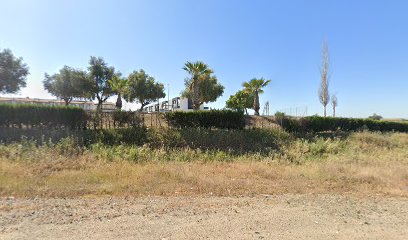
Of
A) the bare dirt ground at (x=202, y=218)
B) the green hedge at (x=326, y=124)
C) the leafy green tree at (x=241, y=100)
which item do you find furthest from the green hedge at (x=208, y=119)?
the leafy green tree at (x=241, y=100)

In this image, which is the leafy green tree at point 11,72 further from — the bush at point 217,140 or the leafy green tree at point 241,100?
the leafy green tree at point 241,100

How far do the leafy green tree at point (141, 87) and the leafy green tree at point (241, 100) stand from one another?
13731 millimetres

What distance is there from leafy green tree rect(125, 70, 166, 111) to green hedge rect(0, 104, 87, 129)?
22.1 meters

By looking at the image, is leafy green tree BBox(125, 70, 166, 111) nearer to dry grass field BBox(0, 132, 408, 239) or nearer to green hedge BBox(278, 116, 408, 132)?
green hedge BBox(278, 116, 408, 132)

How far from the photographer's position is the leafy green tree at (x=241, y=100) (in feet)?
148

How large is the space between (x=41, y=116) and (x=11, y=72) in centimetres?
1535

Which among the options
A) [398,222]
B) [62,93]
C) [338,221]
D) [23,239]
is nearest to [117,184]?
[23,239]

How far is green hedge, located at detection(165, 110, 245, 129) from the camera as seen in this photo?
20.5 m

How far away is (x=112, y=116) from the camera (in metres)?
19.0

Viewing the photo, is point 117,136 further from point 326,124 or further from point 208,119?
point 326,124

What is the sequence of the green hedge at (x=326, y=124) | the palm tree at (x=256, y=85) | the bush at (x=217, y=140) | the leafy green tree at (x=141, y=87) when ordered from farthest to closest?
the leafy green tree at (x=141, y=87), the palm tree at (x=256, y=85), the green hedge at (x=326, y=124), the bush at (x=217, y=140)

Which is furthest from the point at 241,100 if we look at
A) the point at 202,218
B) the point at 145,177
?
the point at 202,218

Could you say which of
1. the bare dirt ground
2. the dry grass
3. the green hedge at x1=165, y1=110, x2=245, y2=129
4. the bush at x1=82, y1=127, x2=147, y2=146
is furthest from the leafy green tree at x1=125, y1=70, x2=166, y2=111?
the bare dirt ground

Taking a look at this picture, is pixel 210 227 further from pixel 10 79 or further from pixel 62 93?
pixel 62 93
